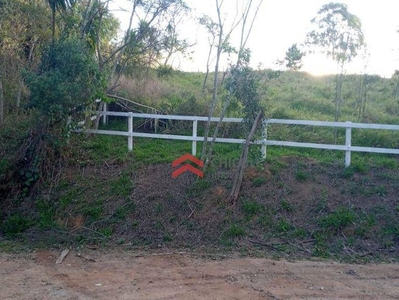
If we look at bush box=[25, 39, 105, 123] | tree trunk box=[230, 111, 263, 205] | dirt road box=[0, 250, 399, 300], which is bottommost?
dirt road box=[0, 250, 399, 300]

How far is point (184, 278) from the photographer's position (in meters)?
9.00

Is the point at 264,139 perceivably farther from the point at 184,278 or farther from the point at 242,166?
the point at 184,278

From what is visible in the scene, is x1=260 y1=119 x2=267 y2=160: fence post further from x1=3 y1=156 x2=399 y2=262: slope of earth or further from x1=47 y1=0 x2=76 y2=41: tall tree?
x1=47 y1=0 x2=76 y2=41: tall tree

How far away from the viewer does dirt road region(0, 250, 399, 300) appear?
819 cm

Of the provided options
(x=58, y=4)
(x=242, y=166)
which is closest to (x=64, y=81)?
(x=58, y=4)

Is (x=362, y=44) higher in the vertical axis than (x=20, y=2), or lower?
lower

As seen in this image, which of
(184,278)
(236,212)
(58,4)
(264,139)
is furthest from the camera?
(58,4)

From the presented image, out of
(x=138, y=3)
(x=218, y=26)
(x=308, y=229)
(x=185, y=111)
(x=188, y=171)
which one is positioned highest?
(x=138, y=3)

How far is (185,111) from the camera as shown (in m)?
A: 17.9

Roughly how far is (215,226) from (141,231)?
1.69 meters

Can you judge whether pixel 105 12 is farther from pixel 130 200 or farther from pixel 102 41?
pixel 130 200

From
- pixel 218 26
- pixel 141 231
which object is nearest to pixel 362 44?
pixel 218 26

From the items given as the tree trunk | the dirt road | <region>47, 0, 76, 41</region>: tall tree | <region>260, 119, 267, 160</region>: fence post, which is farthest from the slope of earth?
<region>47, 0, 76, 41</region>: tall tree

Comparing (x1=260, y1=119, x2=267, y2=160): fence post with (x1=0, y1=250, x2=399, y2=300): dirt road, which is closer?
(x1=0, y1=250, x2=399, y2=300): dirt road
